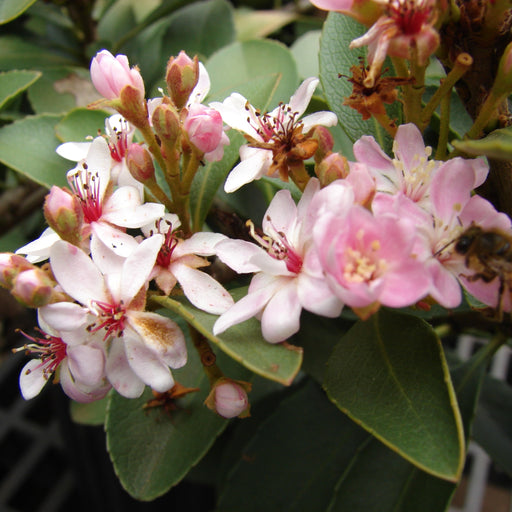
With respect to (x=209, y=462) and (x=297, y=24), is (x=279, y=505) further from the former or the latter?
(x=297, y=24)

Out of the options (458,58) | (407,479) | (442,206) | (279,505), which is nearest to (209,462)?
(279,505)

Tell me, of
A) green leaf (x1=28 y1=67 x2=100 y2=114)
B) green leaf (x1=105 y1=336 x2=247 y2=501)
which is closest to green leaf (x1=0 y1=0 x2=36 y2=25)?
green leaf (x1=28 y1=67 x2=100 y2=114)

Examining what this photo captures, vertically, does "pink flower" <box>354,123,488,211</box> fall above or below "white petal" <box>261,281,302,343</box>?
above

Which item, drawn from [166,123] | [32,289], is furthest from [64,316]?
[166,123]

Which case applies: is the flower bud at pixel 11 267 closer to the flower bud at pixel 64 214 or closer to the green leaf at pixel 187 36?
the flower bud at pixel 64 214

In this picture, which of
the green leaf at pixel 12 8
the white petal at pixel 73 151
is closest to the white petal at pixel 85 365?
the white petal at pixel 73 151

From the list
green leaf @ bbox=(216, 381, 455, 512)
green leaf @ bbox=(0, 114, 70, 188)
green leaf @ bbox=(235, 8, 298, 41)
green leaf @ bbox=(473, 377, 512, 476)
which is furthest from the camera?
green leaf @ bbox=(235, 8, 298, 41)

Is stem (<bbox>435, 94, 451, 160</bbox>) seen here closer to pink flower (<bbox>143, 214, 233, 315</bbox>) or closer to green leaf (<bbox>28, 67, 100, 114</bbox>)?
pink flower (<bbox>143, 214, 233, 315</bbox>)
